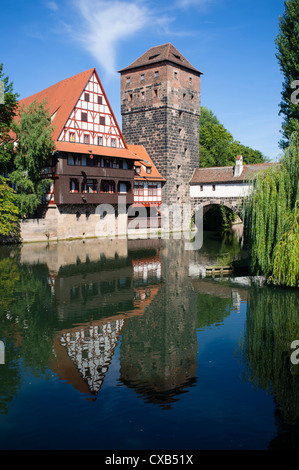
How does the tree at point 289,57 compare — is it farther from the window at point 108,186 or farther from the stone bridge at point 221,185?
the window at point 108,186

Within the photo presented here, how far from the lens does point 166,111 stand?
146 feet

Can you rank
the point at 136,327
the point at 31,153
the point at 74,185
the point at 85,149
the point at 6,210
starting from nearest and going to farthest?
1. the point at 136,327
2. the point at 6,210
3. the point at 31,153
4. the point at 85,149
5. the point at 74,185

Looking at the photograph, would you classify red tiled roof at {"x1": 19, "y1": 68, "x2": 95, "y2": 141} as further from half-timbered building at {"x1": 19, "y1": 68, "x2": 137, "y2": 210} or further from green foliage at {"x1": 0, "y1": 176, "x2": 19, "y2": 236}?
green foliage at {"x1": 0, "y1": 176, "x2": 19, "y2": 236}

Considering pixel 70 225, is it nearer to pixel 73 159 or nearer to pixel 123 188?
pixel 73 159

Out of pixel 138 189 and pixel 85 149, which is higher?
pixel 85 149

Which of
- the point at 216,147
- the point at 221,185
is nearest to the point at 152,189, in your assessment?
the point at 221,185

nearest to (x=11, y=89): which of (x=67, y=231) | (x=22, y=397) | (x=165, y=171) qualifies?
(x=67, y=231)

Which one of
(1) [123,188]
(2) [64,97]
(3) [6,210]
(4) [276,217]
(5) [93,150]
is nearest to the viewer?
(4) [276,217]

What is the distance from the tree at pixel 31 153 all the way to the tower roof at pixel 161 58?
15055 millimetres

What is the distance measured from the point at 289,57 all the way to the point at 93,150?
58.7 feet

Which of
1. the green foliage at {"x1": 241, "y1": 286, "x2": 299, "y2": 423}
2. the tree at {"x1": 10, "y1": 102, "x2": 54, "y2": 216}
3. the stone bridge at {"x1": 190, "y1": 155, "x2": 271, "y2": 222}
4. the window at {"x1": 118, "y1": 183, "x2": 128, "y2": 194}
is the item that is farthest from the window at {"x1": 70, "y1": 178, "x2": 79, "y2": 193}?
the green foliage at {"x1": 241, "y1": 286, "x2": 299, "y2": 423}

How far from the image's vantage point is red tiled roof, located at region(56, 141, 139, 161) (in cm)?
3516

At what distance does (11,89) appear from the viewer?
32.4m
